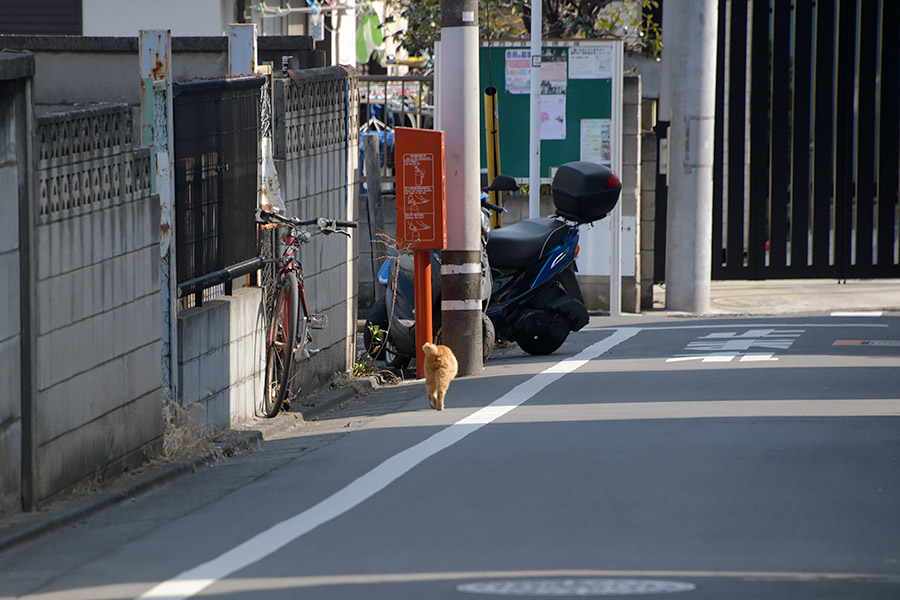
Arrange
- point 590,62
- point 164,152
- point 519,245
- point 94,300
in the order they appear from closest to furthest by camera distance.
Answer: point 94,300 → point 164,152 → point 519,245 → point 590,62

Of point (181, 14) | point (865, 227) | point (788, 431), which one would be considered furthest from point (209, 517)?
point (181, 14)

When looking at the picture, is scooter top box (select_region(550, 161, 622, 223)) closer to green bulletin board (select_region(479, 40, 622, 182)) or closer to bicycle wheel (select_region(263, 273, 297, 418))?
bicycle wheel (select_region(263, 273, 297, 418))

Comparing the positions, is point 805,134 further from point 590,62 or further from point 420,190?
point 420,190

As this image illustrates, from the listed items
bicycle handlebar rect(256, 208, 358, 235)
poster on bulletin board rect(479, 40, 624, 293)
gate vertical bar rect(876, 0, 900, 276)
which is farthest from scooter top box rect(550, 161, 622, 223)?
gate vertical bar rect(876, 0, 900, 276)

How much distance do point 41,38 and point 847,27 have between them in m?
11.6

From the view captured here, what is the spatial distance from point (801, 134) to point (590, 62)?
3.59 m

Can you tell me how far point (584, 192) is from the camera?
12.6 metres

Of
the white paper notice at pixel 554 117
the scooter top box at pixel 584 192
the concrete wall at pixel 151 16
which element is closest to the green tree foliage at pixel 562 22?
the white paper notice at pixel 554 117

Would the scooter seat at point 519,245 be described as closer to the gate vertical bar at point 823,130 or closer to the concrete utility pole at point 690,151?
the concrete utility pole at point 690,151

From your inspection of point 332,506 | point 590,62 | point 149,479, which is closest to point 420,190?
point 149,479

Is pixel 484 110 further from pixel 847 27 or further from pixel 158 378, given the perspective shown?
pixel 158 378

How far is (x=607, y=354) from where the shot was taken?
12711mm

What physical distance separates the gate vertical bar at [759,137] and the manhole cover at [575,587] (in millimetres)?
14148

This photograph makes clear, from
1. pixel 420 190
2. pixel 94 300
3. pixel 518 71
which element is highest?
pixel 518 71
